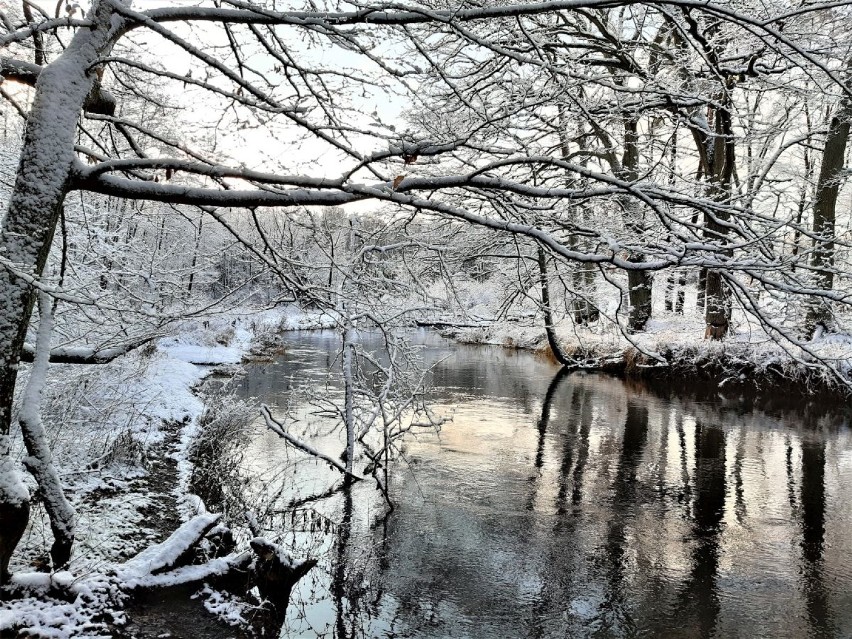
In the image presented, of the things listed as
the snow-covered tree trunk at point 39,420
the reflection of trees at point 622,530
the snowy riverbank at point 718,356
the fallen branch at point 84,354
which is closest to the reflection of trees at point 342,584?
the reflection of trees at point 622,530

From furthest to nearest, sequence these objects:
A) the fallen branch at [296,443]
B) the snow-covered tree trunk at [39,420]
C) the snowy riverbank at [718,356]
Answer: the snowy riverbank at [718,356]
the fallen branch at [296,443]
the snow-covered tree trunk at [39,420]

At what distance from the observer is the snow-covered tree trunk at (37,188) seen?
3.49 m

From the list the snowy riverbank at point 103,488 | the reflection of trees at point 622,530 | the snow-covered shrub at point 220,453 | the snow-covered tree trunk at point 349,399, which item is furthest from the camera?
the snow-covered tree trunk at point 349,399

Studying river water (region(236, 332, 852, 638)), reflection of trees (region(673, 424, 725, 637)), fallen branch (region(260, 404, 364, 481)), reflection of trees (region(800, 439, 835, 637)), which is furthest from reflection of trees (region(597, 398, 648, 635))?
fallen branch (region(260, 404, 364, 481))

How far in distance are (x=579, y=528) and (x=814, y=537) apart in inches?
110

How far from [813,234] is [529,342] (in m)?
23.5

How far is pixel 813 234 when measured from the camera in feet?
12.7

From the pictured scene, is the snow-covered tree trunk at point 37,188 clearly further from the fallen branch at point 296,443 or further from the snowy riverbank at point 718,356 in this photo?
the snowy riverbank at point 718,356

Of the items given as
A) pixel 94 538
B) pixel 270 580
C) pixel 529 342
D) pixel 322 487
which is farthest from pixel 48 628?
pixel 529 342

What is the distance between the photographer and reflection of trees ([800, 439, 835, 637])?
5.92m

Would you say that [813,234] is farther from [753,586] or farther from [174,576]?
[174,576]

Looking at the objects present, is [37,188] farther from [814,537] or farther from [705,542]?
[814,537]

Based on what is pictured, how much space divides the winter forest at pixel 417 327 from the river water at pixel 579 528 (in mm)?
48

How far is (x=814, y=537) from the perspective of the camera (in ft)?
25.2
